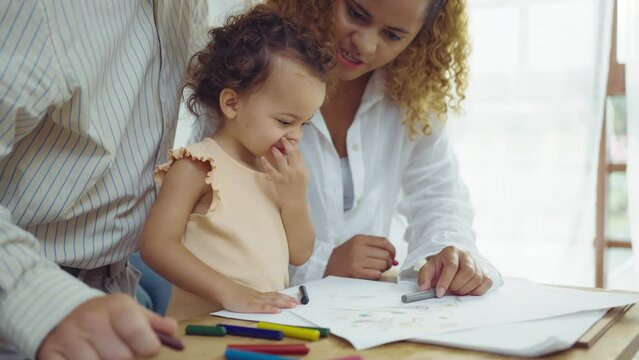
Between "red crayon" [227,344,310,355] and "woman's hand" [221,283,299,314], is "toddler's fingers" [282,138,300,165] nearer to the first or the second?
"woman's hand" [221,283,299,314]

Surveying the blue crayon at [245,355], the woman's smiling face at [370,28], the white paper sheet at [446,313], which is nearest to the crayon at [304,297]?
the white paper sheet at [446,313]

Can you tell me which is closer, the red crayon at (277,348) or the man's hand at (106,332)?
the man's hand at (106,332)

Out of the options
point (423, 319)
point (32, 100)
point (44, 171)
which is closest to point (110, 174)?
point (44, 171)

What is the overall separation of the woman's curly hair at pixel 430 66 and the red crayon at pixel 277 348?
35.2 inches

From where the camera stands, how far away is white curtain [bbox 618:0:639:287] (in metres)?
2.48

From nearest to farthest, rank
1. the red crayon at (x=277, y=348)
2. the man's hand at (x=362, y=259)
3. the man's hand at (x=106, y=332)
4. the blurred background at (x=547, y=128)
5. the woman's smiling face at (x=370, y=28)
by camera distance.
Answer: the man's hand at (x=106, y=332), the red crayon at (x=277, y=348), the man's hand at (x=362, y=259), the woman's smiling face at (x=370, y=28), the blurred background at (x=547, y=128)

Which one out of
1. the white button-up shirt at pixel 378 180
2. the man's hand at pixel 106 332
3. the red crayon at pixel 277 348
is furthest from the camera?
the white button-up shirt at pixel 378 180

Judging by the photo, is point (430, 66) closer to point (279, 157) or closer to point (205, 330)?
point (279, 157)

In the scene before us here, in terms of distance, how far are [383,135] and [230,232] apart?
662 millimetres

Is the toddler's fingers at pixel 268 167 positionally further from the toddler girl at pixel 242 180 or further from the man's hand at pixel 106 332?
the man's hand at pixel 106 332

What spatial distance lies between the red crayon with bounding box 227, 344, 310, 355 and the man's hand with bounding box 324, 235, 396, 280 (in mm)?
492

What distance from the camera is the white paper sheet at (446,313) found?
74cm

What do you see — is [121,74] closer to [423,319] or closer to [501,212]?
[423,319]

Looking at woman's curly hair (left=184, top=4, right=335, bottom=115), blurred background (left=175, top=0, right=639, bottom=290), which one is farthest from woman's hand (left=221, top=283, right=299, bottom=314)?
blurred background (left=175, top=0, right=639, bottom=290)
